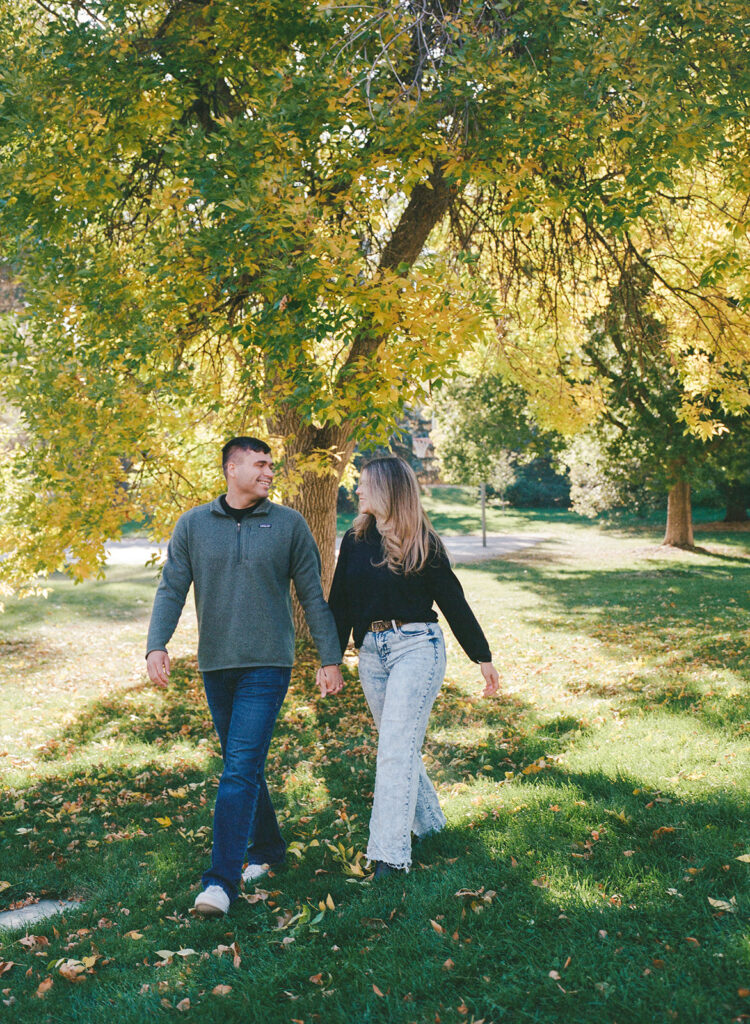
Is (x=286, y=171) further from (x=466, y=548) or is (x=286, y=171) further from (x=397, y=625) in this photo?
(x=466, y=548)

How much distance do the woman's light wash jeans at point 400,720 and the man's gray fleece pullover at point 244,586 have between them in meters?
0.27

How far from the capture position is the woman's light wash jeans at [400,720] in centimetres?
355

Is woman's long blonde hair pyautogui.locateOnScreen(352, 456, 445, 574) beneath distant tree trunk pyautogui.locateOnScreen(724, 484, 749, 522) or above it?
above

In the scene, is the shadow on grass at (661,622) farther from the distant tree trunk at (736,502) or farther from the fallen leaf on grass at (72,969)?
the distant tree trunk at (736,502)

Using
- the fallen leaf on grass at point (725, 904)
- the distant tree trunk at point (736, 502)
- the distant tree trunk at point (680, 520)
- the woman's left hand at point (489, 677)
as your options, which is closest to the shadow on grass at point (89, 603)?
the woman's left hand at point (489, 677)

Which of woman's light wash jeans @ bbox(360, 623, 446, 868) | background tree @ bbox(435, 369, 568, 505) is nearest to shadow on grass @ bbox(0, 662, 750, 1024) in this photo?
woman's light wash jeans @ bbox(360, 623, 446, 868)

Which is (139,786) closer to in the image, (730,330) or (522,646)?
(522,646)

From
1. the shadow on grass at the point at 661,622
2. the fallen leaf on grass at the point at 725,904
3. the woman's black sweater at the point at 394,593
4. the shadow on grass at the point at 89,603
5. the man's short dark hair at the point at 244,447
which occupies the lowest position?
the shadow on grass at the point at 89,603

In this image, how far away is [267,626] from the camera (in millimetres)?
3607

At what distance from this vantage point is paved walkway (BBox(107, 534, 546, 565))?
82.3 ft

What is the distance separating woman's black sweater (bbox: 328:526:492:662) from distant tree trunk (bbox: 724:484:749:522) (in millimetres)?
28066

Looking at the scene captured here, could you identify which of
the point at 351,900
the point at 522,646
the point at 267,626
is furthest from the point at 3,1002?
the point at 522,646

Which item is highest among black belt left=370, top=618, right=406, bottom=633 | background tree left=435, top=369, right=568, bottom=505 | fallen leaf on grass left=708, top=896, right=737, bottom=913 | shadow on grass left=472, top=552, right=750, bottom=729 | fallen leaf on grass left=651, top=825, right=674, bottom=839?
background tree left=435, top=369, right=568, bottom=505

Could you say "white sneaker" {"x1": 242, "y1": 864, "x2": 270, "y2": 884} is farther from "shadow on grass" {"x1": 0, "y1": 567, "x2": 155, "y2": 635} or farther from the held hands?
"shadow on grass" {"x1": 0, "y1": 567, "x2": 155, "y2": 635}
